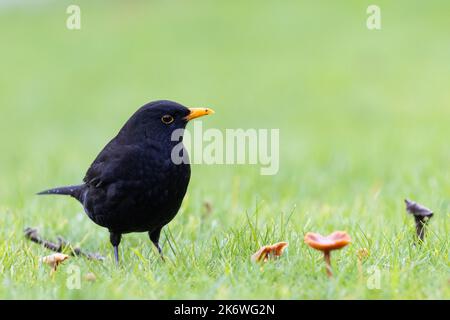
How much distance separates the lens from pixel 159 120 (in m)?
4.34

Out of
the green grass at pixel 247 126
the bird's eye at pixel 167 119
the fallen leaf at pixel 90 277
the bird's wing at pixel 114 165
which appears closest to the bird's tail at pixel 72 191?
the green grass at pixel 247 126

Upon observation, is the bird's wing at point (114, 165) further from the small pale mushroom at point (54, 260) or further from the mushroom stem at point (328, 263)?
the mushroom stem at point (328, 263)

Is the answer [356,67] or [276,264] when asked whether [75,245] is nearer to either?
[276,264]

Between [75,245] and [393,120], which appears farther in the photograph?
[393,120]

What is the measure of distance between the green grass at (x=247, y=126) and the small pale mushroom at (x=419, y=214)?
61 mm

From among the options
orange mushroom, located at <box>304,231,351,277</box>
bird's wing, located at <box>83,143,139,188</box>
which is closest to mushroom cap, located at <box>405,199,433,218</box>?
Answer: orange mushroom, located at <box>304,231,351,277</box>

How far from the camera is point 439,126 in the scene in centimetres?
980

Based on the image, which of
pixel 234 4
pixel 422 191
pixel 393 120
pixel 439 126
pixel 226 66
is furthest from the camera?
pixel 234 4

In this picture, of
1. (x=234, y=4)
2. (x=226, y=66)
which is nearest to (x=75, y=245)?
(x=226, y=66)

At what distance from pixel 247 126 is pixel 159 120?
22.7 ft

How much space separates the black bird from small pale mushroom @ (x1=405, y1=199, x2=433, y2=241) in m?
1.22

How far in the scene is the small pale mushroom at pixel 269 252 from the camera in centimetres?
371

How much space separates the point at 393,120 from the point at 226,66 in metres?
6.12

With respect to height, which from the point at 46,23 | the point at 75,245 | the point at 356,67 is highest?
the point at 46,23
